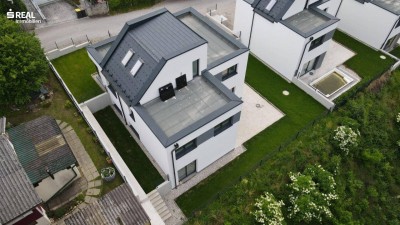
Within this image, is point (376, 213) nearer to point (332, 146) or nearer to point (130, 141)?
point (332, 146)

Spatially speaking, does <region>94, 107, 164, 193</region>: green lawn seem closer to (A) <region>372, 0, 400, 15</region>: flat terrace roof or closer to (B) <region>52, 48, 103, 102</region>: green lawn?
(B) <region>52, 48, 103, 102</region>: green lawn

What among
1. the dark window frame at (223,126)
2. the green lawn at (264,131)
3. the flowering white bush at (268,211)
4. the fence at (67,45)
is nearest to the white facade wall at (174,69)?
the dark window frame at (223,126)

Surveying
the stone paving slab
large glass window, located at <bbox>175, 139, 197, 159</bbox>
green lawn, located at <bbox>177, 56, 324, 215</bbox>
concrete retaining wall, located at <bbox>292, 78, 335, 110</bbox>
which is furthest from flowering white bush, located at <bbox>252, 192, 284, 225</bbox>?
concrete retaining wall, located at <bbox>292, 78, 335, 110</bbox>

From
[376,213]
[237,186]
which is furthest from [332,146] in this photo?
[237,186]

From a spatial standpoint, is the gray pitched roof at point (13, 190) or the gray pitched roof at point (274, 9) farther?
the gray pitched roof at point (274, 9)

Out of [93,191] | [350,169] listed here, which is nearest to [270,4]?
[350,169]

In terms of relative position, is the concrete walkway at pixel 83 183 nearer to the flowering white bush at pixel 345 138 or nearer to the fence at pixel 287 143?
the fence at pixel 287 143

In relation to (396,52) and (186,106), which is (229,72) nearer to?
(186,106)
